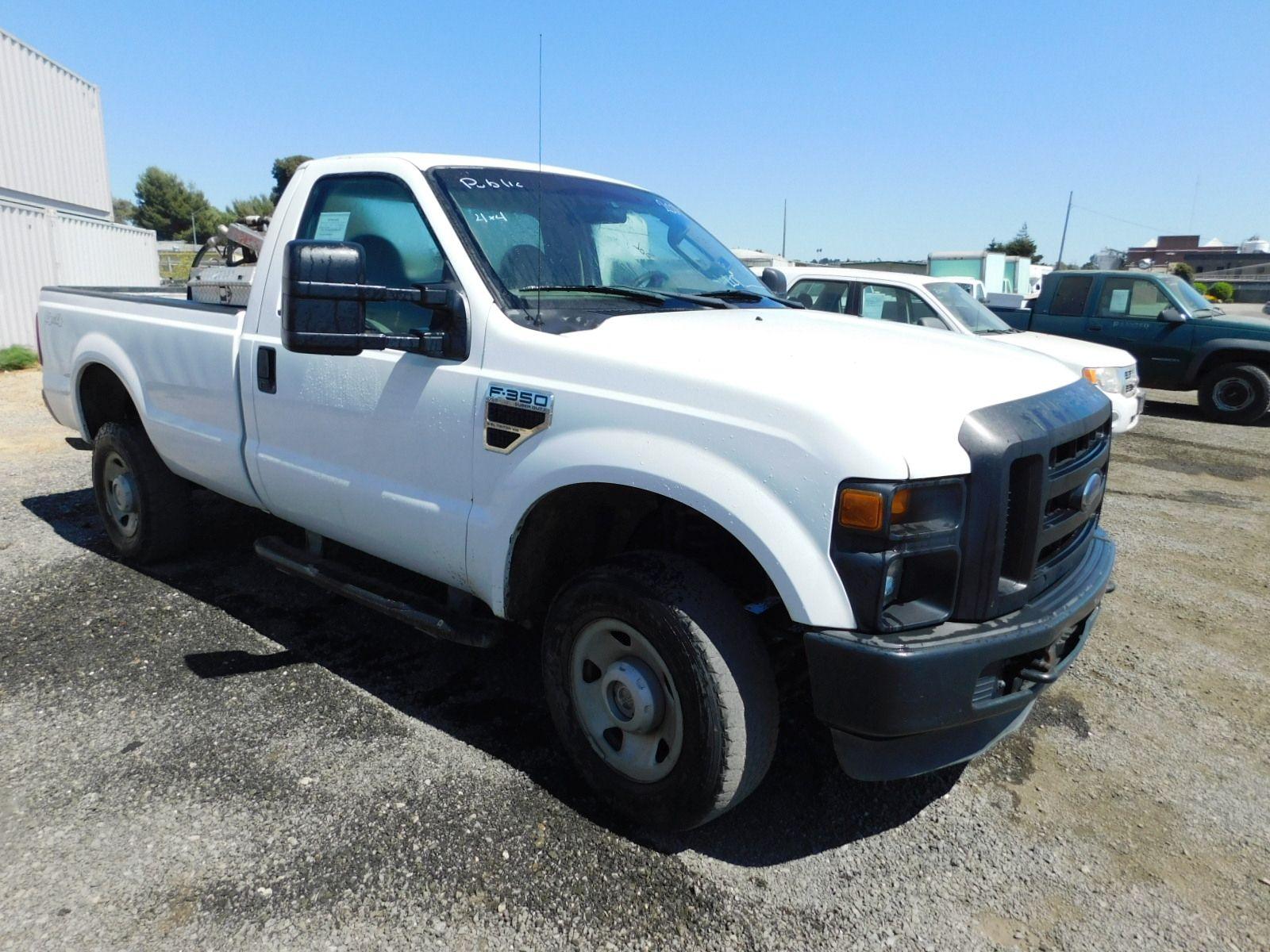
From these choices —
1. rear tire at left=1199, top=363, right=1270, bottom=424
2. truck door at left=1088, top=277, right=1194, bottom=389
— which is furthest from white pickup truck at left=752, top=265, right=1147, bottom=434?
rear tire at left=1199, top=363, right=1270, bottom=424

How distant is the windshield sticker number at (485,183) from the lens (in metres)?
3.26

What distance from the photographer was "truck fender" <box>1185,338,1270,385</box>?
426 inches

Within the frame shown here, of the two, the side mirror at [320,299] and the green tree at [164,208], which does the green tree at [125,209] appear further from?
the side mirror at [320,299]

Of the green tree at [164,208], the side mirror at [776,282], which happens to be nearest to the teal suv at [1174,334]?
the side mirror at [776,282]

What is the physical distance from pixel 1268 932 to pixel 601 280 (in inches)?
111

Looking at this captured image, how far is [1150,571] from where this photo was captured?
5242 millimetres

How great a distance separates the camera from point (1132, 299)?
1138 centimetres

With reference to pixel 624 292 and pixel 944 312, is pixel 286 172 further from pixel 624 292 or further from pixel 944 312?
pixel 944 312

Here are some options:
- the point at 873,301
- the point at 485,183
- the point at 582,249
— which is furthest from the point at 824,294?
the point at 485,183

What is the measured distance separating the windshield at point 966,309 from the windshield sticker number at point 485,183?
633 centimetres

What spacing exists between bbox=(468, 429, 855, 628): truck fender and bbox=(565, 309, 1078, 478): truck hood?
0.47ft

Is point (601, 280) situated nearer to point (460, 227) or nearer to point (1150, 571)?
point (460, 227)

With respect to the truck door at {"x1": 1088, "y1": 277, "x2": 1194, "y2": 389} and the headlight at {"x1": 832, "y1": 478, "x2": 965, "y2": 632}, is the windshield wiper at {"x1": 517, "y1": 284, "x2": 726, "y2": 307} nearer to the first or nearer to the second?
the headlight at {"x1": 832, "y1": 478, "x2": 965, "y2": 632}

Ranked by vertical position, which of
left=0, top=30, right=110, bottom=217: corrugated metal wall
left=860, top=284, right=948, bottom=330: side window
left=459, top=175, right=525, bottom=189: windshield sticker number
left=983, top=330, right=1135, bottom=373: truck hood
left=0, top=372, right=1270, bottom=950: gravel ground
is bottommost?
left=0, top=372, right=1270, bottom=950: gravel ground
